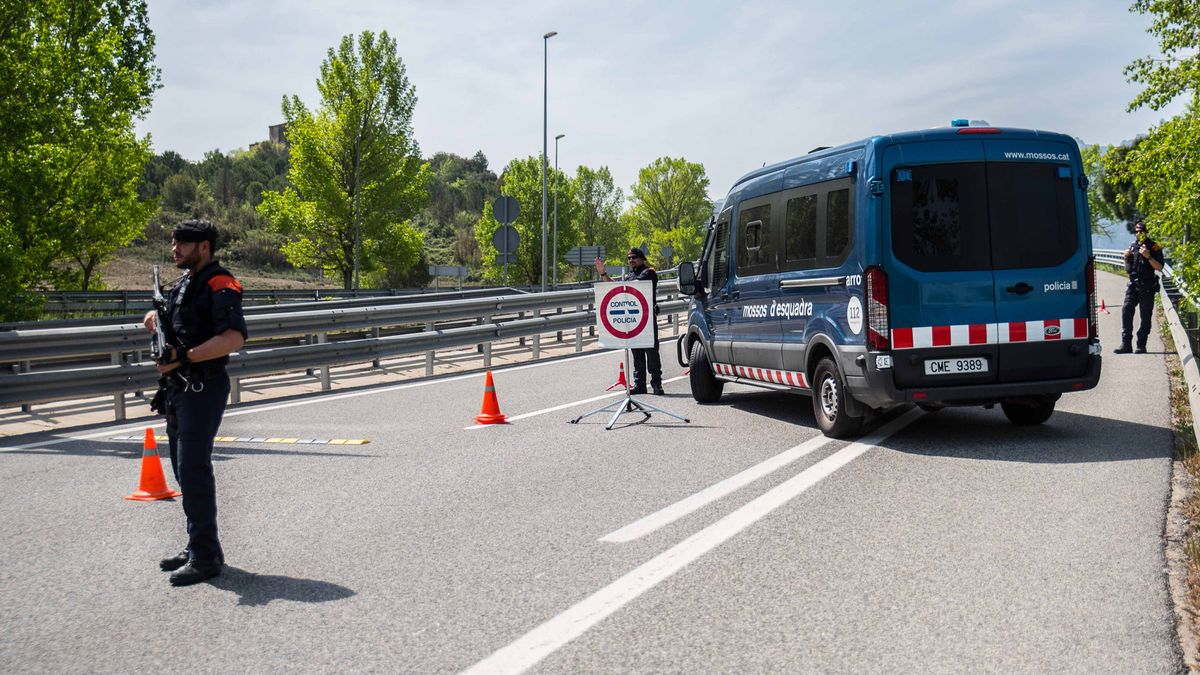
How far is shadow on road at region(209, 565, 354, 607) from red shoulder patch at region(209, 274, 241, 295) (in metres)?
1.35

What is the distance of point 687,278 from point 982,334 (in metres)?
3.74

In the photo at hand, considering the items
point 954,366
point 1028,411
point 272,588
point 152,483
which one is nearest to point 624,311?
point 954,366

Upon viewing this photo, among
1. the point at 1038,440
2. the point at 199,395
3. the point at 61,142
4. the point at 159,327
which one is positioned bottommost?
the point at 1038,440

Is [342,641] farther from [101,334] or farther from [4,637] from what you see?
[101,334]

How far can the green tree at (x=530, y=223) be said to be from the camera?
249 feet

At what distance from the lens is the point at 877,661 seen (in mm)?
3615

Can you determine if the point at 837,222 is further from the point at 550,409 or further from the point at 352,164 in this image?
the point at 352,164

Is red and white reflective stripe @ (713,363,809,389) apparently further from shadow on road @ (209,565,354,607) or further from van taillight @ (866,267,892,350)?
shadow on road @ (209,565,354,607)

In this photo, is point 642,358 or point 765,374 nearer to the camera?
point 765,374

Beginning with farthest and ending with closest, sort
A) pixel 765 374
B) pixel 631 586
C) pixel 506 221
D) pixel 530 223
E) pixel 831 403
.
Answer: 1. pixel 530 223
2. pixel 506 221
3. pixel 765 374
4. pixel 831 403
5. pixel 631 586

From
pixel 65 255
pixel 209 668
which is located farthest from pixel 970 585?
pixel 65 255

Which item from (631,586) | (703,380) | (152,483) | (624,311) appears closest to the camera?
(631,586)

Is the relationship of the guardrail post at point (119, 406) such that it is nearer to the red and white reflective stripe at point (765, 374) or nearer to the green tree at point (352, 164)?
the red and white reflective stripe at point (765, 374)

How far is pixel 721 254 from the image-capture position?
1106cm
